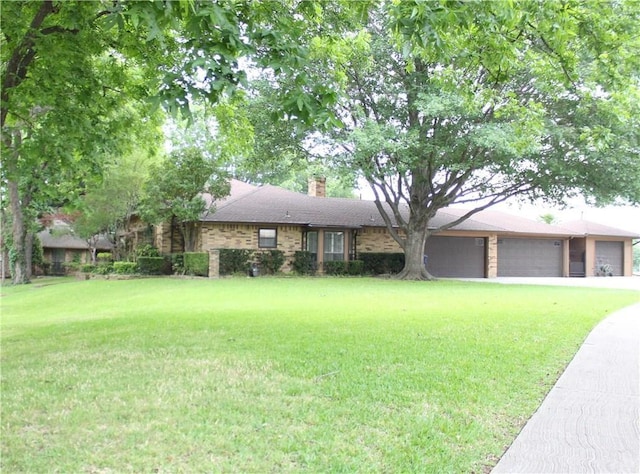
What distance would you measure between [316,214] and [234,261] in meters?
5.07

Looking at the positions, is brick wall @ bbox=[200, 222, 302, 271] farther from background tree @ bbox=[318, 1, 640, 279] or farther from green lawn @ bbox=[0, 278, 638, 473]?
green lawn @ bbox=[0, 278, 638, 473]

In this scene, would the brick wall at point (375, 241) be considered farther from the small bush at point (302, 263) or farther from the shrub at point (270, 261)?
the shrub at point (270, 261)

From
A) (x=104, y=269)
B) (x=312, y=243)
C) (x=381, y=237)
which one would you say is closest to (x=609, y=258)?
(x=381, y=237)

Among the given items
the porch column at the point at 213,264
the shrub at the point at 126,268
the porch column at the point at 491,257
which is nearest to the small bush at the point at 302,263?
the porch column at the point at 213,264

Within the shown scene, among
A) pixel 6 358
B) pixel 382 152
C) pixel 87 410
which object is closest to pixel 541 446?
pixel 87 410

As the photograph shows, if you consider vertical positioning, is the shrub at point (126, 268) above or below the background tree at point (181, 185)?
below

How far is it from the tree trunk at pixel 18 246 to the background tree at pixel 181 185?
26.4 ft

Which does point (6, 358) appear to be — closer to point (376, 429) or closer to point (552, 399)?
point (376, 429)

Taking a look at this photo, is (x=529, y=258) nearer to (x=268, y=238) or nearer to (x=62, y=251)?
(x=268, y=238)

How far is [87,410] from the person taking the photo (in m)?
3.84

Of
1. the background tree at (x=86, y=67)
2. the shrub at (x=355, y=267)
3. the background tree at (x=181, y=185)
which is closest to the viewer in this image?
the background tree at (x=86, y=67)

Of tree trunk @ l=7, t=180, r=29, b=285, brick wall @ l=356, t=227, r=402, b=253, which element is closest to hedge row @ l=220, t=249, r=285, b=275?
brick wall @ l=356, t=227, r=402, b=253

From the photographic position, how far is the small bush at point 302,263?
2233 cm

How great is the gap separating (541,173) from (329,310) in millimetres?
12793
